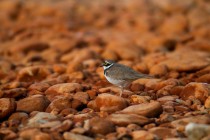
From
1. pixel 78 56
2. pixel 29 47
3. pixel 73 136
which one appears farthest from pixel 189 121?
pixel 29 47

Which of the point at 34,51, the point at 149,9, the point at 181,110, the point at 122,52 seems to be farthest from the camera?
the point at 149,9

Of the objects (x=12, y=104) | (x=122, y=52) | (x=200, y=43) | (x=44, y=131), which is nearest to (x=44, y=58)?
(x=122, y=52)

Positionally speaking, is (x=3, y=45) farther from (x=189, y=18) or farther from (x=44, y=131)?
(x=44, y=131)

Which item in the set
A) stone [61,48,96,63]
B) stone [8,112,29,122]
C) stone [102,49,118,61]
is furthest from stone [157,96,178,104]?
stone [102,49,118,61]

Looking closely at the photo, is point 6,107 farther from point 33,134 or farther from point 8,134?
point 33,134

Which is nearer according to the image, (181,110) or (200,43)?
(181,110)

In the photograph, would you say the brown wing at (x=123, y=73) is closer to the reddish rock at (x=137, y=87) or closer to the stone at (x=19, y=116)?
the reddish rock at (x=137, y=87)
